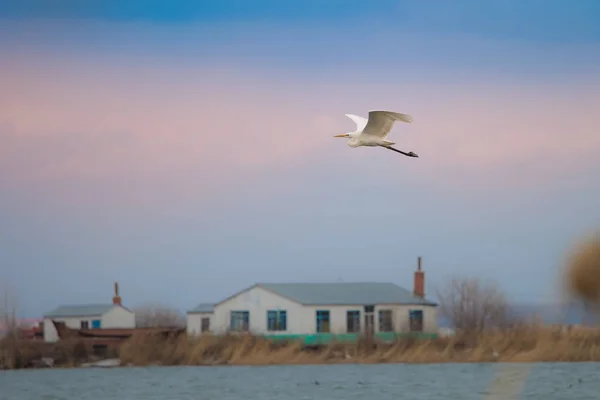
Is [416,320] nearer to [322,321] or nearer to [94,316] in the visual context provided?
[322,321]

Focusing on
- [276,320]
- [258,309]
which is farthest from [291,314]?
[258,309]

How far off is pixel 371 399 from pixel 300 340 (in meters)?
20.7

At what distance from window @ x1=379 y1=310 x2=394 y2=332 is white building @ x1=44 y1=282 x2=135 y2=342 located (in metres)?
15.9

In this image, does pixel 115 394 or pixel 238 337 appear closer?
pixel 115 394

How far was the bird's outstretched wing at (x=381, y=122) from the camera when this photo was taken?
88.0 feet

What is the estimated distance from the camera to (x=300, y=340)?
62281mm

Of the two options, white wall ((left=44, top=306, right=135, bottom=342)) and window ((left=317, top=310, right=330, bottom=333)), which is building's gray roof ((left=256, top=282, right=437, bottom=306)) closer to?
window ((left=317, top=310, right=330, bottom=333))

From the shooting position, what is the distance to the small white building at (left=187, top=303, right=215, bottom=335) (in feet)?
219

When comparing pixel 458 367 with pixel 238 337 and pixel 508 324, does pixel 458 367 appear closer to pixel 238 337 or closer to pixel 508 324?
pixel 508 324

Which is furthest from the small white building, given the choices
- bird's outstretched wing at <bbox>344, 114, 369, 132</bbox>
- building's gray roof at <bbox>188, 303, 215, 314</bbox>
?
bird's outstretched wing at <bbox>344, 114, 369, 132</bbox>

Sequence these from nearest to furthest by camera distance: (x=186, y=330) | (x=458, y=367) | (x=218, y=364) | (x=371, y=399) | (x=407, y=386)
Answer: (x=371, y=399) < (x=407, y=386) < (x=458, y=367) < (x=218, y=364) < (x=186, y=330)

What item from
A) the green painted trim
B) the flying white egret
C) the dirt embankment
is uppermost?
the flying white egret

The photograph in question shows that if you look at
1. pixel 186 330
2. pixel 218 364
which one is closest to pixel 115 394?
pixel 218 364

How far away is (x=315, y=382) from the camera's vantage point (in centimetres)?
4947
